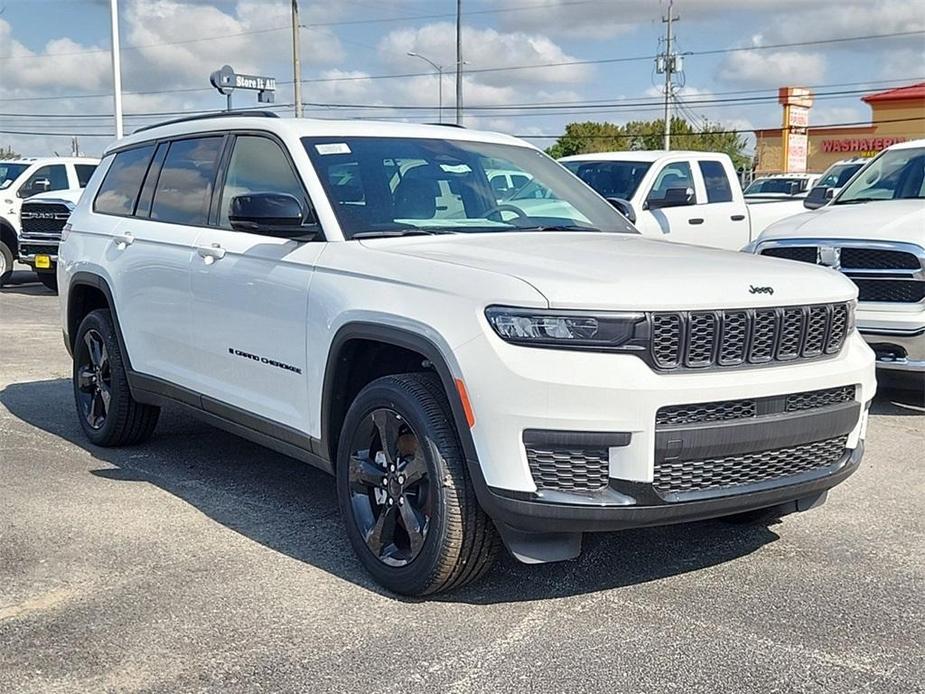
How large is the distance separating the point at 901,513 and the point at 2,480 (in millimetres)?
4667

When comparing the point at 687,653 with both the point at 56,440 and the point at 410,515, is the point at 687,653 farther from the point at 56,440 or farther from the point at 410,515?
the point at 56,440

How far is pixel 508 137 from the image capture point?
595 cm

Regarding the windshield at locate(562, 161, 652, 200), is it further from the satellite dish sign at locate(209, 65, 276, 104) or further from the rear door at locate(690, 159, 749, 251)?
the satellite dish sign at locate(209, 65, 276, 104)

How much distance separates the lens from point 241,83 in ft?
61.4

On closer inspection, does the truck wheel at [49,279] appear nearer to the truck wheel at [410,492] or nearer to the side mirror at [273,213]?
the side mirror at [273,213]

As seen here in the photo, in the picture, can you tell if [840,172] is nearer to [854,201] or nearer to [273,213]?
[854,201]

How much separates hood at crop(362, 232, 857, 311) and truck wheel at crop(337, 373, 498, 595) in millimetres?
572

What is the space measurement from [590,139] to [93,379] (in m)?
72.9

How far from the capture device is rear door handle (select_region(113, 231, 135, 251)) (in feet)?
20.0

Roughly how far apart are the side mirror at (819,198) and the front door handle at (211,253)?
5.98 meters

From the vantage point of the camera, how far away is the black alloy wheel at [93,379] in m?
6.49

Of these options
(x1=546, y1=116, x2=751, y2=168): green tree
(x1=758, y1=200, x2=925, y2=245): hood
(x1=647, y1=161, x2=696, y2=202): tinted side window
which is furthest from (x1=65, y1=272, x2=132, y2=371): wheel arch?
(x1=546, y1=116, x2=751, y2=168): green tree

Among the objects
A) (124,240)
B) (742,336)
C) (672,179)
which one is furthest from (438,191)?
(672,179)

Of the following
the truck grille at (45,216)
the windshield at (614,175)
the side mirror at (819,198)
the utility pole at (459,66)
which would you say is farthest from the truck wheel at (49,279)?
the utility pole at (459,66)
